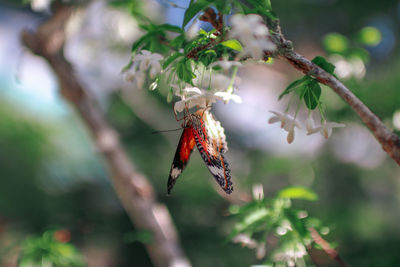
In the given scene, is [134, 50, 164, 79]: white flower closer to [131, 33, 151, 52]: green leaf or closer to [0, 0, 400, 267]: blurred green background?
[131, 33, 151, 52]: green leaf

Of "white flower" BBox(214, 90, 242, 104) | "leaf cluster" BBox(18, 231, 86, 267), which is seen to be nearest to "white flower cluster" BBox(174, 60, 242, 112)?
"white flower" BBox(214, 90, 242, 104)

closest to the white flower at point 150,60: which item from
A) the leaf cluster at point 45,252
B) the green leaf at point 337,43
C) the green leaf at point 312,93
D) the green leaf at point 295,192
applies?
the green leaf at point 312,93

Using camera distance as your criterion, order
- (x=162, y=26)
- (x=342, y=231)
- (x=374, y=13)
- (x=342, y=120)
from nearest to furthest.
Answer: (x=162, y=26) → (x=342, y=120) → (x=342, y=231) → (x=374, y=13)

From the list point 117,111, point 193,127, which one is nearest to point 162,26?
point 193,127

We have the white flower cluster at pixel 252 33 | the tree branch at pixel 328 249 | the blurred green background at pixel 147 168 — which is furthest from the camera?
the blurred green background at pixel 147 168

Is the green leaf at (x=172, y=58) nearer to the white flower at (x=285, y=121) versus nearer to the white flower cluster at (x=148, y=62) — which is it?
the white flower cluster at (x=148, y=62)

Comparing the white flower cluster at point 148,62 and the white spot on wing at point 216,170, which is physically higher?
the white flower cluster at point 148,62

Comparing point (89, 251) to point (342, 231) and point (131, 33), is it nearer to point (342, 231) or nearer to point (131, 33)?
point (131, 33)
